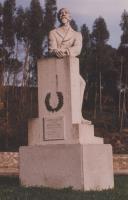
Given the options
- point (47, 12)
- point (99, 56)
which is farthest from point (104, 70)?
point (47, 12)

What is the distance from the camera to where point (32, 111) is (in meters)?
38.1

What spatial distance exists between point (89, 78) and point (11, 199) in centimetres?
3462

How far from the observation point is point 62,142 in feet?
41.7

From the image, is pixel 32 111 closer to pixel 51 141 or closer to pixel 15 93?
pixel 15 93

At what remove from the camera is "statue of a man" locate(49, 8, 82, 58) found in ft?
43.8

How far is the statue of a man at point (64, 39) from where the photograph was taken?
13.3 meters

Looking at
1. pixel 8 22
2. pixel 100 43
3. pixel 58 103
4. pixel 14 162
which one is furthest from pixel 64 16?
pixel 100 43

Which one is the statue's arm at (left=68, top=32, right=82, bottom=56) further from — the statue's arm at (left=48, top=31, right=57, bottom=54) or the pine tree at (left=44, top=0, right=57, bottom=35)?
the pine tree at (left=44, top=0, right=57, bottom=35)

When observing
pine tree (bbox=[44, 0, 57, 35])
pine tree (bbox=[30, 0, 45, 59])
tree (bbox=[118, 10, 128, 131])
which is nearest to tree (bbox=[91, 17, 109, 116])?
tree (bbox=[118, 10, 128, 131])

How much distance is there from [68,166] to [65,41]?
2.85 meters

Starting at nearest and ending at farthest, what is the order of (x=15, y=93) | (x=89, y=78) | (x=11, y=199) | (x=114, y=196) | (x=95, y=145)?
(x=11, y=199) < (x=114, y=196) < (x=95, y=145) < (x=15, y=93) < (x=89, y=78)

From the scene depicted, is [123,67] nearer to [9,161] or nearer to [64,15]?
[9,161]

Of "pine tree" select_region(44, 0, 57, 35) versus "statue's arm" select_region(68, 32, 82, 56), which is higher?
"pine tree" select_region(44, 0, 57, 35)

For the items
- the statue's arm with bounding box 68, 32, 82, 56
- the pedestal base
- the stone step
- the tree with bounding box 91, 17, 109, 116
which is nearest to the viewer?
the pedestal base
